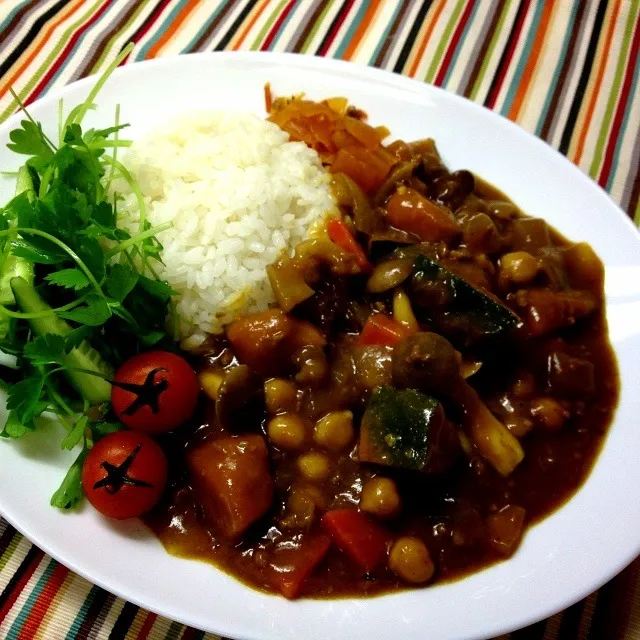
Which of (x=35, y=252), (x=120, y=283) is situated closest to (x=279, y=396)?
(x=120, y=283)

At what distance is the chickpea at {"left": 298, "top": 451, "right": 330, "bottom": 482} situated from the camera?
2.84 meters

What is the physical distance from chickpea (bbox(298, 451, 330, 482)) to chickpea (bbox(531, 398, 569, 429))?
1049 mm

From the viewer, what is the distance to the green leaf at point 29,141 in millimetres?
3076

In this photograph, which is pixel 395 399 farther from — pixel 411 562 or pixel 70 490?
pixel 70 490

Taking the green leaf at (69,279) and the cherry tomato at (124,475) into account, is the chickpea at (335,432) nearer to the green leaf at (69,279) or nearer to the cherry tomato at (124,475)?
the cherry tomato at (124,475)

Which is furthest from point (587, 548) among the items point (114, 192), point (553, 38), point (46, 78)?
point (46, 78)

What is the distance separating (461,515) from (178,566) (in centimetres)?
121

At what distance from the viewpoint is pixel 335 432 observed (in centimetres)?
288

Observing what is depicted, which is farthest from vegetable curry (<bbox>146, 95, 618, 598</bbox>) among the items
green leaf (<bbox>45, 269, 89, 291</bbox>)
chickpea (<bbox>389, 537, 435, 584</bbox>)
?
green leaf (<bbox>45, 269, 89, 291</bbox>)

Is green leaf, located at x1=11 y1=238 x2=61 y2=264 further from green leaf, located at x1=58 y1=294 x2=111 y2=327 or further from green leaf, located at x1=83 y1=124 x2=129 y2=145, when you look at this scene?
green leaf, located at x1=83 y1=124 x2=129 y2=145

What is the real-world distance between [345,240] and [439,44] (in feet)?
8.05

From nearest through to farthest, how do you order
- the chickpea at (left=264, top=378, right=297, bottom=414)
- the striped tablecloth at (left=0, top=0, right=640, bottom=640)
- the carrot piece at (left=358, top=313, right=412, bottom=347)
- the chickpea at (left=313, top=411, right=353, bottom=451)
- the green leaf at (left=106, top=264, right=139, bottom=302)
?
1. the green leaf at (left=106, top=264, right=139, bottom=302)
2. the chickpea at (left=313, top=411, right=353, bottom=451)
3. the chickpea at (left=264, top=378, right=297, bottom=414)
4. the carrot piece at (left=358, top=313, right=412, bottom=347)
5. the striped tablecloth at (left=0, top=0, right=640, bottom=640)

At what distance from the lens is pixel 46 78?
180 inches

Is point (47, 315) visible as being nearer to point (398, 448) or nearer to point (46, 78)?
point (398, 448)
